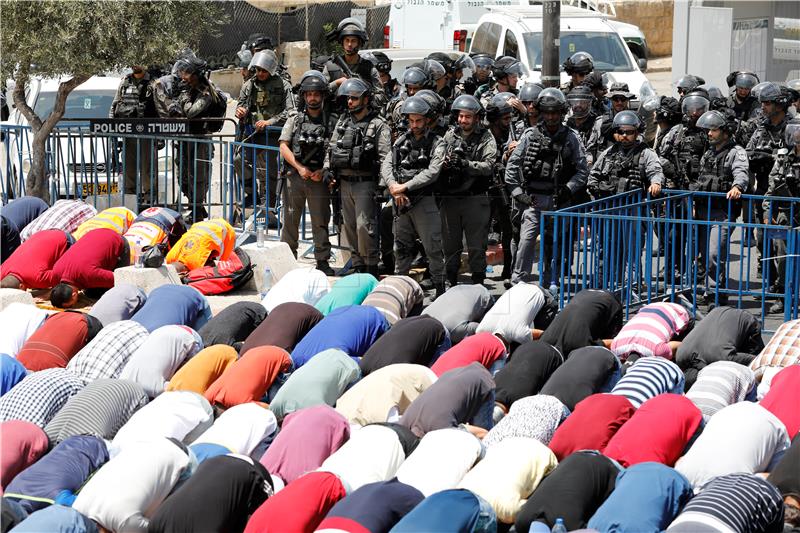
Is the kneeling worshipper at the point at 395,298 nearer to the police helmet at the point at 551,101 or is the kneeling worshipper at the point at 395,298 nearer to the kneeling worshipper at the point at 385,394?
the kneeling worshipper at the point at 385,394

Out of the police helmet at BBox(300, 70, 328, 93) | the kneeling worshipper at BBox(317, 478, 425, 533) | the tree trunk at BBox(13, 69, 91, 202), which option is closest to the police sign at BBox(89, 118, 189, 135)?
the tree trunk at BBox(13, 69, 91, 202)

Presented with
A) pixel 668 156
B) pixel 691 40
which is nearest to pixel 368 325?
pixel 668 156

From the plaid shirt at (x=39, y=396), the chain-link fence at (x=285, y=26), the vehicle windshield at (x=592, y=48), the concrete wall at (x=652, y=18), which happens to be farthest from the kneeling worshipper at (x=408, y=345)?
the concrete wall at (x=652, y=18)

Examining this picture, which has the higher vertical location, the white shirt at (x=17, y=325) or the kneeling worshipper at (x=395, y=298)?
the kneeling worshipper at (x=395, y=298)

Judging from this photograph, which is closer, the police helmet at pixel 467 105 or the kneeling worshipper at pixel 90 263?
the police helmet at pixel 467 105

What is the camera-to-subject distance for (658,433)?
296 inches

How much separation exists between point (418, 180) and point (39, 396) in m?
4.26

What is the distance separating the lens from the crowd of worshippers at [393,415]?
6.80 metres

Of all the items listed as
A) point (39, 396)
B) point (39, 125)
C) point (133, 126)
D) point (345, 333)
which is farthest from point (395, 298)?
point (39, 125)

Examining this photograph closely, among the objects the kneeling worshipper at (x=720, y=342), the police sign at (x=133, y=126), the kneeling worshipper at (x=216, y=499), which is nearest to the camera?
the kneeling worshipper at (x=216, y=499)

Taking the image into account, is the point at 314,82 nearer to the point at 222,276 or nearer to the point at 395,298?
the point at 222,276

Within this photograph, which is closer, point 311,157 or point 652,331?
point 652,331

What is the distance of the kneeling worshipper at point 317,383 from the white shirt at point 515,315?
4.42 ft

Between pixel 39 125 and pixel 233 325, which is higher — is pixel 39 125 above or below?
above
